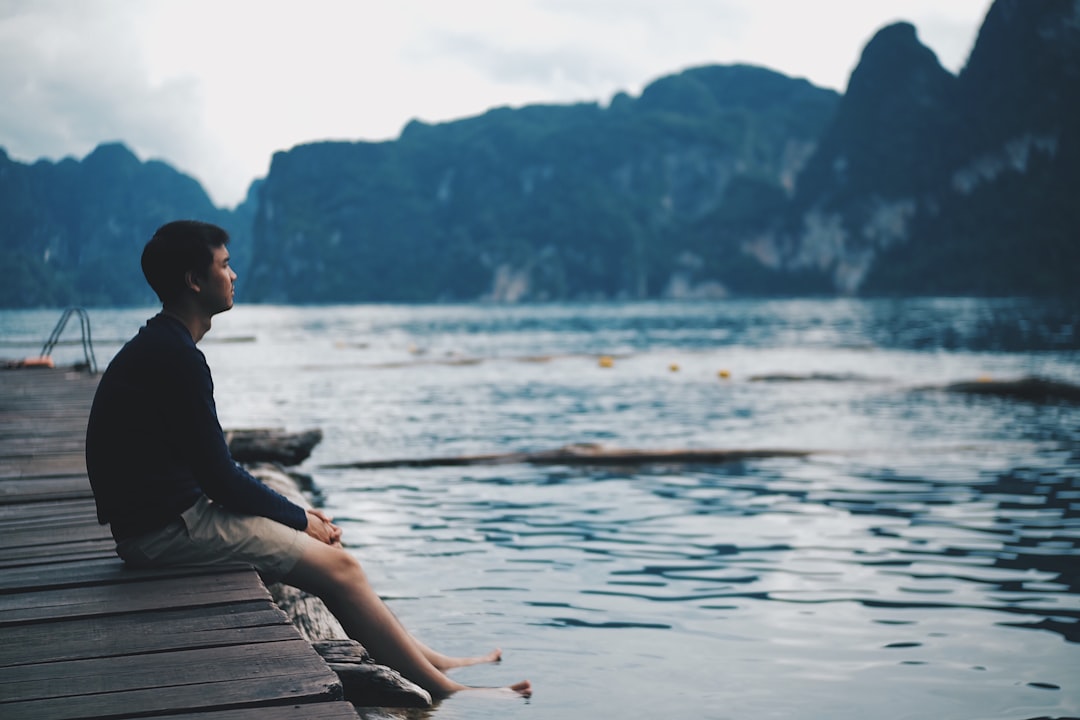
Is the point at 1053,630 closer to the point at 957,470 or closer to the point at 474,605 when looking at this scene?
the point at 474,605

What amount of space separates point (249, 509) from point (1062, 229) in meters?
184

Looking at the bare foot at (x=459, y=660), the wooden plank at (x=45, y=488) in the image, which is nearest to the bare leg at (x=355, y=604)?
the bare foot at (x=459, y=660)

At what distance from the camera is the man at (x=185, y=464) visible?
405cm

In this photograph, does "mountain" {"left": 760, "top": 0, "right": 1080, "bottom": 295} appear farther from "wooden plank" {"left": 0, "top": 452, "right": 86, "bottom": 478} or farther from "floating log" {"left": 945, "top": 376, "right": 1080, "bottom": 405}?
"wooden plank" {"left": 0, "top": 452, "right": 86, "bottom": 478}

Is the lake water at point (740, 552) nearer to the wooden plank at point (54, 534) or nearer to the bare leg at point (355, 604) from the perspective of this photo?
the bare leg at point (355, 604)

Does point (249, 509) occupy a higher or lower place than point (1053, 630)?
higher

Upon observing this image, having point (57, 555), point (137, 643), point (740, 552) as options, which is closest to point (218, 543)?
point (137, 643)

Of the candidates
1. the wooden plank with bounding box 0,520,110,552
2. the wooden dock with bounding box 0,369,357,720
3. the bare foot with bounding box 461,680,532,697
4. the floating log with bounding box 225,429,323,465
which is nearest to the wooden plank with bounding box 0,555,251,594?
the wooden dock with bounding box 0,369,357,720

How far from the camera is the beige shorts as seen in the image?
4.20 metres

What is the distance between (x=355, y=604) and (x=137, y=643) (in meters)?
1.10

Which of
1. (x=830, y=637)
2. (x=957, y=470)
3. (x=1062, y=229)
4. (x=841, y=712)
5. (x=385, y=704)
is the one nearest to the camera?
(x=385, y=704)

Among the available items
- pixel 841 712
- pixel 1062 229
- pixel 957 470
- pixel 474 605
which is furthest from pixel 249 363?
pixel 1062 229

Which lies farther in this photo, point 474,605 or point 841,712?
point 474,605

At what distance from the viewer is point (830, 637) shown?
22.3 ft
